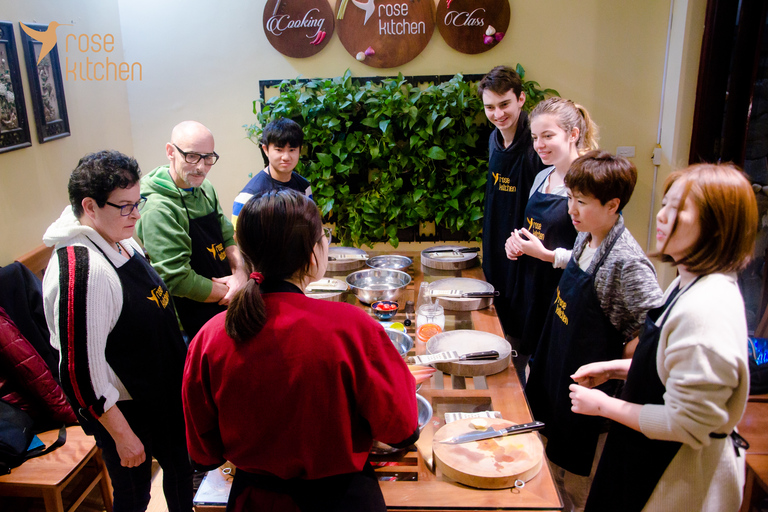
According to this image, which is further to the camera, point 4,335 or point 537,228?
point 537,228

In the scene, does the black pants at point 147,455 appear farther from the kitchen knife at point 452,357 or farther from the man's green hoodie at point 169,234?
the kitchen knife at point 452,357

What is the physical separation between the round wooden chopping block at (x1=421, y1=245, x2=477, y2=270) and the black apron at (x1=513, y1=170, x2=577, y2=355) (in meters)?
0.29

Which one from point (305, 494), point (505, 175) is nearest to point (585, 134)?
point (505, 175)

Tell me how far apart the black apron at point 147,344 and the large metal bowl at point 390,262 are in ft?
3.92

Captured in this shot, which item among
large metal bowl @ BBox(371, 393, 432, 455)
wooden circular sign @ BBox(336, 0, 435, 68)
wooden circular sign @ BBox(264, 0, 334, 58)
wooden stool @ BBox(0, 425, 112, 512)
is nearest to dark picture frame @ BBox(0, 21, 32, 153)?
wooden stool @ BBox(0, 425, 112, 512)

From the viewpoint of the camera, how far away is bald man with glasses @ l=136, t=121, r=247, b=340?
2.12 meters

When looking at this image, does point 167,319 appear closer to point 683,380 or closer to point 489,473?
point 489,473

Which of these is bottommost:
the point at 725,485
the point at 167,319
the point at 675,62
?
the point at 725,485

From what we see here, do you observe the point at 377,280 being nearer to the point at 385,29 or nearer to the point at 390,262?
the point at 390,262

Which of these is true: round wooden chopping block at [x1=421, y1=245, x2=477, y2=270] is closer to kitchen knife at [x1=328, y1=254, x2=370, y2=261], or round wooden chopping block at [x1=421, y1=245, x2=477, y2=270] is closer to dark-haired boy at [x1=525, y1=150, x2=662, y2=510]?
kitchen knife at [x1=328, y1=254, x2=370, y2=261]

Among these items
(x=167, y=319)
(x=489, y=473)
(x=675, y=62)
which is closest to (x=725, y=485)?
(x=489, y=473)

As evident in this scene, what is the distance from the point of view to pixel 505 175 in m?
2.89

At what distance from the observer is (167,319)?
1.75 meters

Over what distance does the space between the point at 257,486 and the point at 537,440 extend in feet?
2.30
